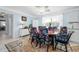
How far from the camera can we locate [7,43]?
2.32 meters

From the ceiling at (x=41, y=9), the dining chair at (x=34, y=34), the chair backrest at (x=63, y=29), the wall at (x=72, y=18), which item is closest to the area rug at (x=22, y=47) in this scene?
the dining chair at (x=34, y=34)

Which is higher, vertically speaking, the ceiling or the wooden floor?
the ceiling

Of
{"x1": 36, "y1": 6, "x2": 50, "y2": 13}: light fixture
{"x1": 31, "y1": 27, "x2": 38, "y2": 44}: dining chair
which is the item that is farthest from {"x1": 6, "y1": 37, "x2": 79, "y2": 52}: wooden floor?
{"x1": 36, "y1": 6, "x2": 50, "y2": 13}: light fixture

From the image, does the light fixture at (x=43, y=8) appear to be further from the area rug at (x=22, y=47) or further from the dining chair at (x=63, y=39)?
the area rug at (x=22, y=47)

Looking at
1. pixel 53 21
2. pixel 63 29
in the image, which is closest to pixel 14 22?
pixel 53 21

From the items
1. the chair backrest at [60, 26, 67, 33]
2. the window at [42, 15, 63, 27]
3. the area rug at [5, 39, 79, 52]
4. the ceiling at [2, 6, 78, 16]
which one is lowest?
the area rug at [5, 39, 79, 52]

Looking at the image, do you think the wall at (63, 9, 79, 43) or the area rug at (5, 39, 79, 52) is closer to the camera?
the wall at (63, 9, 79, 43)

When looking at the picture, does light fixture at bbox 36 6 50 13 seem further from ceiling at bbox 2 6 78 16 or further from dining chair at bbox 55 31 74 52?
dining chair at bbox 55 31 74 52

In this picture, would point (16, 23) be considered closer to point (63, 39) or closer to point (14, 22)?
point (14, 22)
